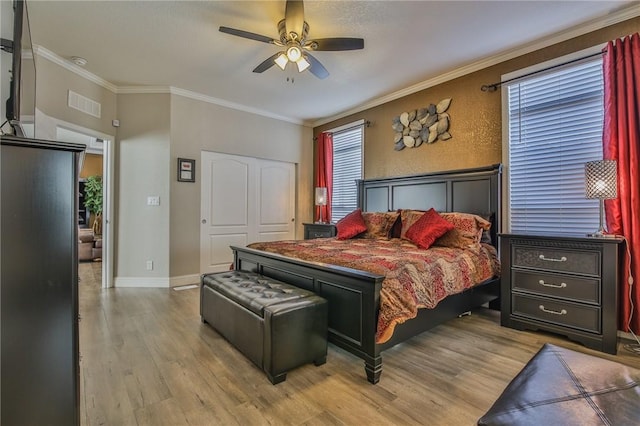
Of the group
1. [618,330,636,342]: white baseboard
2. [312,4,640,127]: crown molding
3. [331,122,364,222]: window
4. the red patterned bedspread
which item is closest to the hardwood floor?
[618,330,636,342]: white baseboard

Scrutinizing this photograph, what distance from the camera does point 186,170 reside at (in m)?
4.59

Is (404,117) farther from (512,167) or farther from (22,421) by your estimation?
(22,421)

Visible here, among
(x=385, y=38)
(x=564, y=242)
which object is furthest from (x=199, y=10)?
(x=564, y=242)

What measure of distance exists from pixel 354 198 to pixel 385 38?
8.90 ft

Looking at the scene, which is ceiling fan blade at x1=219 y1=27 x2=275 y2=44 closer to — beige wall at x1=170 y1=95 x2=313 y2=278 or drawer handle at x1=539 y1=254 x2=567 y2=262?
beige wall at x1=170 y1=95 x2=313 y2=278

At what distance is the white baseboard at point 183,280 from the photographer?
445 cm

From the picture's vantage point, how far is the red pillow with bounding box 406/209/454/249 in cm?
312

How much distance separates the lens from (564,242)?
8.43 ft

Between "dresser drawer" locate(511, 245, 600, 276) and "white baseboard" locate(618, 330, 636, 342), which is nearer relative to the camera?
"dresser drawer" locate(511, 245, 600, 276)

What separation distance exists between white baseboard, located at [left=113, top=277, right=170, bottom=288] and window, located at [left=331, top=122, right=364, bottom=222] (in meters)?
2.97

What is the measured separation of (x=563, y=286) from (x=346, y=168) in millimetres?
3627

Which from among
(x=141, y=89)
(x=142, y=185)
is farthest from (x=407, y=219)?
(x=141, y=89)

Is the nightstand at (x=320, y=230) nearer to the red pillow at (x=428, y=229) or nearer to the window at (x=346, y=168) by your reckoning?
the window at (x=346, y=168)

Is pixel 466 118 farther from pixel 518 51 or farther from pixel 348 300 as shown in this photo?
pixel 348 300
